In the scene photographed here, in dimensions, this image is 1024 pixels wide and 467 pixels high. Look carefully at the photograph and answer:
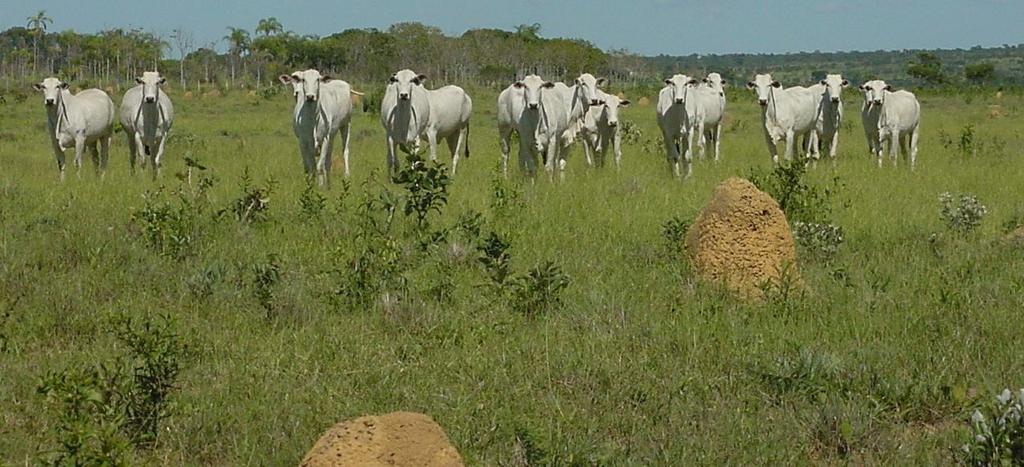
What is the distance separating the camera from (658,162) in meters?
18.4

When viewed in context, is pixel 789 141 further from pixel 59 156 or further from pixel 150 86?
pixel 59 156

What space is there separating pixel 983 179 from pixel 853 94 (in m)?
28.6

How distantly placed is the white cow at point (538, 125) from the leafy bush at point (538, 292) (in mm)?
8178

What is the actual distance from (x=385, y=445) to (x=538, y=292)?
319cm

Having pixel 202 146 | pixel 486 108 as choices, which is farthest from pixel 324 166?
pixel 486 108

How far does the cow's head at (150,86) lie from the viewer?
51.5 ft

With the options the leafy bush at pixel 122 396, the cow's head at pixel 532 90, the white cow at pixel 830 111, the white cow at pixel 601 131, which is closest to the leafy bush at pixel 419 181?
the leafy bush at pixel 122 396

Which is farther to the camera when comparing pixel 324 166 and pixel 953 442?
pixel 324 166

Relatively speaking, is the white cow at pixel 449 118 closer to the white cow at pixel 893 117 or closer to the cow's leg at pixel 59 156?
the cow's leg at pixel 59 156

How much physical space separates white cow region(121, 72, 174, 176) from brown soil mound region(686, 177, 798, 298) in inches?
383

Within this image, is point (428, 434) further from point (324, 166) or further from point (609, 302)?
point (324, 166)

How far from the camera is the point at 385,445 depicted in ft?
14.1

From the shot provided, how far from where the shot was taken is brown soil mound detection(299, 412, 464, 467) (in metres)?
4.27

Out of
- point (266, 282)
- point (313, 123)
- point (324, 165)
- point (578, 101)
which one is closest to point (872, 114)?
point (578, 101)
